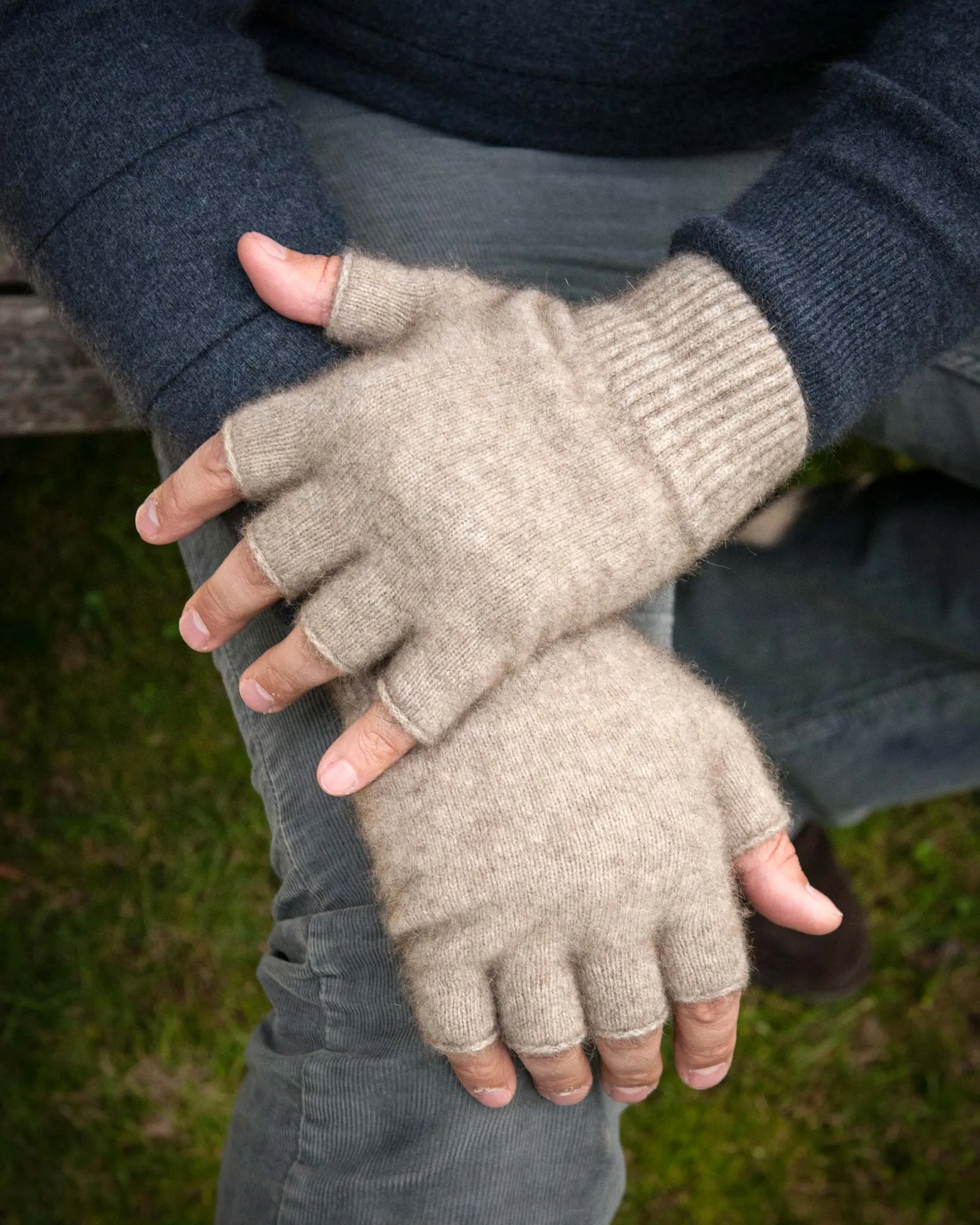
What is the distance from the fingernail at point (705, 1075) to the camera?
109 cm

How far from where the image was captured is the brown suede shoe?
200 centimetres

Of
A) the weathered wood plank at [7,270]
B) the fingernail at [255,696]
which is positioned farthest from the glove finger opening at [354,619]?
the weathered wood plank at [7,270]

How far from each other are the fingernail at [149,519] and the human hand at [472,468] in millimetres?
18

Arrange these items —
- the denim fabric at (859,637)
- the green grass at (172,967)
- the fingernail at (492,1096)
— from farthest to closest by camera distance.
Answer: the green grass at (172,967) → the denim fabric at (859,637) → the fingernail at (492,1096)

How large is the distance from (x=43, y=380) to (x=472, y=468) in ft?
3.02

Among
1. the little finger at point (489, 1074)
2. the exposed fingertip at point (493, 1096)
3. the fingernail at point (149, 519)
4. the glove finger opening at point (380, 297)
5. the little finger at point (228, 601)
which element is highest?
the glove finger opening at point (380, 297)

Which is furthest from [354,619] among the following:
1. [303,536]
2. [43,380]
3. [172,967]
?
[172,967]

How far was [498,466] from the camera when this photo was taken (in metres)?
0.93

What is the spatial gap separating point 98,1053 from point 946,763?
1661 mm

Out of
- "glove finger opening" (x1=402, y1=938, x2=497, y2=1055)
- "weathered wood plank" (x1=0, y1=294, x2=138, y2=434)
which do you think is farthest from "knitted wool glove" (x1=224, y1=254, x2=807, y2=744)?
"weathered wood plank" (x1=0, y1=294, x2=138, y2=434)

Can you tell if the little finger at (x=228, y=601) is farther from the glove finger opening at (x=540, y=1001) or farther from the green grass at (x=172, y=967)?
the green grass at (x=172, y=967)

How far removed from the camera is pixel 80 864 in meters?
2.06

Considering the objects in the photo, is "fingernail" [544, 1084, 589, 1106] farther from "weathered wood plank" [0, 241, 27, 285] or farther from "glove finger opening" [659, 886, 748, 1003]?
→ "weathered wood plank" [0, 241, 27, 285]

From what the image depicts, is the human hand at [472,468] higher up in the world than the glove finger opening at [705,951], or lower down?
higher up
